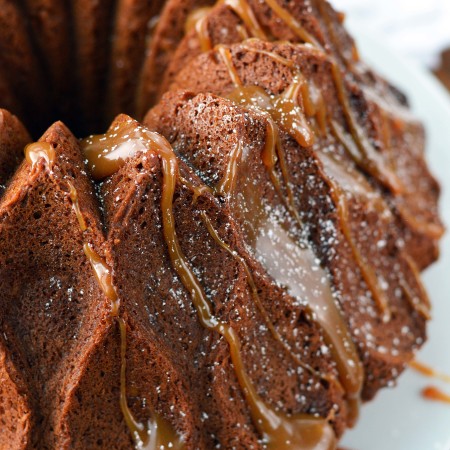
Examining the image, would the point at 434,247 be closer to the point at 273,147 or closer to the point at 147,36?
the point at 273,147

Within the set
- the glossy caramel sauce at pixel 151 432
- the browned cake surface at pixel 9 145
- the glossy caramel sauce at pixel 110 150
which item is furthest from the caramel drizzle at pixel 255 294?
the browned cake surface at pixel 9 145

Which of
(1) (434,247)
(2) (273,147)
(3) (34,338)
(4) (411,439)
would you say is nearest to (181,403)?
(3) (34,338)

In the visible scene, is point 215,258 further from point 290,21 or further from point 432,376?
point 432,376

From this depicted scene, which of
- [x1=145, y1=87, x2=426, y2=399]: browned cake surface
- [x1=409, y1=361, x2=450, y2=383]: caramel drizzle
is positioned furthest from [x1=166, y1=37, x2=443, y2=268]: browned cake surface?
[x1=409, y1=361, x2=450, y2=383]: caramel drizzle

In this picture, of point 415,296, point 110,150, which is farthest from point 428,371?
point 110,150

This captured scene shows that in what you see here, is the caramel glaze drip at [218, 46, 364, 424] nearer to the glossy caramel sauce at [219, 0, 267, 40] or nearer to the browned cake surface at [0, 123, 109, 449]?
the glossy caramel sauce at [219, 0, 267, 40]

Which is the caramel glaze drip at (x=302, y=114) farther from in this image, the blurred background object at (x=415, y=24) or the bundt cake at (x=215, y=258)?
the blurred background object at (x=415, y=24)
